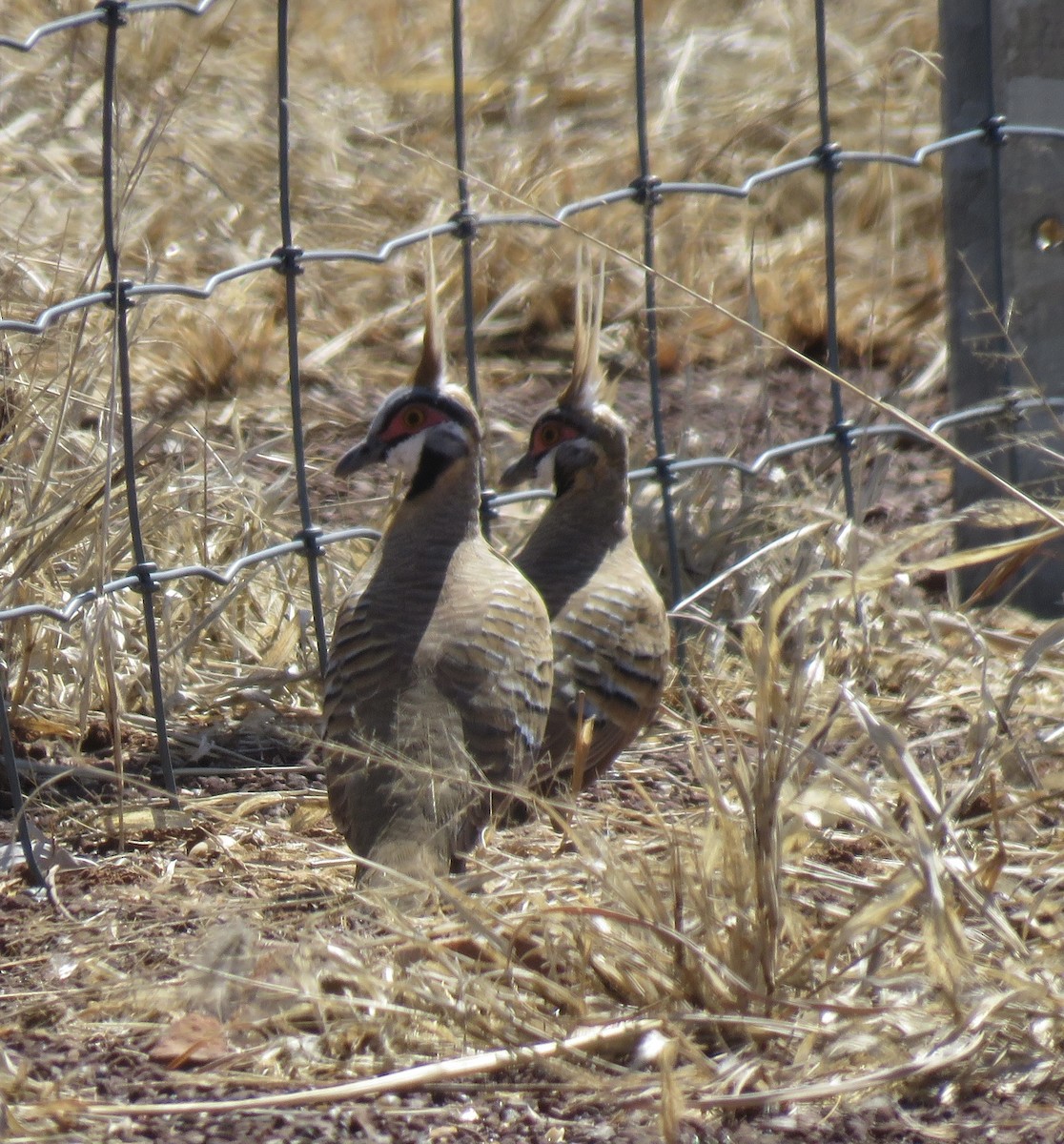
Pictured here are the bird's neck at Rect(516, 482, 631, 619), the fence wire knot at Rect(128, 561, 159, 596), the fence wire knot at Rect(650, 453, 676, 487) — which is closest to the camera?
the fence wire knot at Rect(128, 561, 159, 596)

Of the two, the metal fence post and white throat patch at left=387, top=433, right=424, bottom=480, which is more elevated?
the metal fence post

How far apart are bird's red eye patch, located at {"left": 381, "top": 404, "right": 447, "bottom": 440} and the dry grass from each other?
0.58m

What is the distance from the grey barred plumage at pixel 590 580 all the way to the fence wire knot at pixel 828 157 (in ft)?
2.15

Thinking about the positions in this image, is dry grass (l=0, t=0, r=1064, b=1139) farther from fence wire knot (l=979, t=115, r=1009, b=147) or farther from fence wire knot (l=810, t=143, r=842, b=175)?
fence wire knot (l=979, t=115, r=1009, b=147)

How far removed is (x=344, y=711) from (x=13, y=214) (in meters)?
3.63

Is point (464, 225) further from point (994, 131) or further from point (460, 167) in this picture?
point (994, 131)

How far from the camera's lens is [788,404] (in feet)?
18.6

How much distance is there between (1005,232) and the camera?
15.1ft

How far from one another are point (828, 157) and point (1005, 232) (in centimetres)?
70

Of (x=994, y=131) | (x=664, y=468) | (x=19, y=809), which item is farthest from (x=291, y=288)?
(x=994, y=131)

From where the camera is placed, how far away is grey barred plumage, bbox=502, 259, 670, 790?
3654mm

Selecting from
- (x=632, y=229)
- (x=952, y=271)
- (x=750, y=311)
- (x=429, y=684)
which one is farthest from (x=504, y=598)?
(x=632, y=229)

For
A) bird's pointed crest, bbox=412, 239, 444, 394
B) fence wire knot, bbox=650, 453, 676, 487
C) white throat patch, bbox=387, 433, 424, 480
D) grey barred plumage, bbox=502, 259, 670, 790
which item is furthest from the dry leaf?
fence wire knot, bbox=650, 453, 676, 487

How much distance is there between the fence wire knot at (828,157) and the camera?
4164mm
